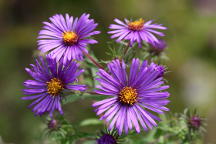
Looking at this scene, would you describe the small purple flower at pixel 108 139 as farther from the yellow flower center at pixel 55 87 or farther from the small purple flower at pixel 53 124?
the small purple flower at pixel 53 124

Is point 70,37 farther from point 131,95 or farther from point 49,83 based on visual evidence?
point 131,95

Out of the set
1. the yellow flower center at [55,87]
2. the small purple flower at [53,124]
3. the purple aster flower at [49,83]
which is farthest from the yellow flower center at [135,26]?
the small purple flower at [53,124]

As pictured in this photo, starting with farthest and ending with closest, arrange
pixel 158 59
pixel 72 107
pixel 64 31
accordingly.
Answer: pixel 72 107 < pixel 158 59 < pixel 64 31

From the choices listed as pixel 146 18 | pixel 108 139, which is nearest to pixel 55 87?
pixel 108 139

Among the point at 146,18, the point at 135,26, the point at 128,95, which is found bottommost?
the point at 128,95

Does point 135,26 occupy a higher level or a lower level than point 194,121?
higher

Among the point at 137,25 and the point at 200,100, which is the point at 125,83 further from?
the point at 200,100

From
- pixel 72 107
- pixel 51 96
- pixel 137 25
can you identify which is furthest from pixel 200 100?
pixel 51 96
